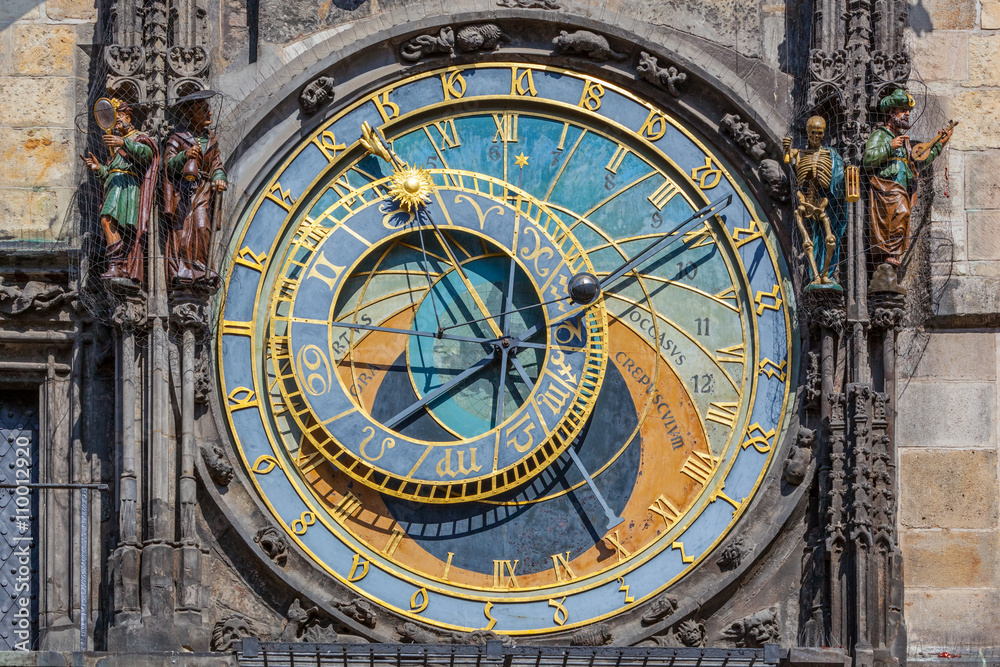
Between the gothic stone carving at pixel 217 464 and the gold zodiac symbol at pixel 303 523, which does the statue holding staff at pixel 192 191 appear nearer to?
the gothic stone carving at pixel 217 464

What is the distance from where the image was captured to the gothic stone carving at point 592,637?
1291 centimetres

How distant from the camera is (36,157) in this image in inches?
541

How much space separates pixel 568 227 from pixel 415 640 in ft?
7.89

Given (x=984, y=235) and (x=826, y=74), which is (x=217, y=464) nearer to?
(x=826, y=74)

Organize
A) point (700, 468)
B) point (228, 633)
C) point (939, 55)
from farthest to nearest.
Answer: point (939, 55) < point (700, 468) < point (228, 633)

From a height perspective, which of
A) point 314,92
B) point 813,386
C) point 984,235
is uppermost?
point 314,92

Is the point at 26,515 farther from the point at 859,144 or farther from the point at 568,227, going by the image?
the point at 859,144

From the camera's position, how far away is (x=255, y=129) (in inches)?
533

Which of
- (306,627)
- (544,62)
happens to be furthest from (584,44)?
(306,627)

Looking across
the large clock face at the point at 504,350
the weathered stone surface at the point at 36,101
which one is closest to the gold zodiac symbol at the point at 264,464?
the large clock face at the point at 504,350

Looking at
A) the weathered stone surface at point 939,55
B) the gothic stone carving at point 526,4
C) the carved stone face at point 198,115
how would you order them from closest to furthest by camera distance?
the carved stone face at point 198,115, the gothic stone carving at point 526,4, the weathered stone surface at point 939,55

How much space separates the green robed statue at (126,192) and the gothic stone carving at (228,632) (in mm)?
1826

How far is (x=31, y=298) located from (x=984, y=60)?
537 centimetres

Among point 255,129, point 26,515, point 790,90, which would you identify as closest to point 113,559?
point 26,515
